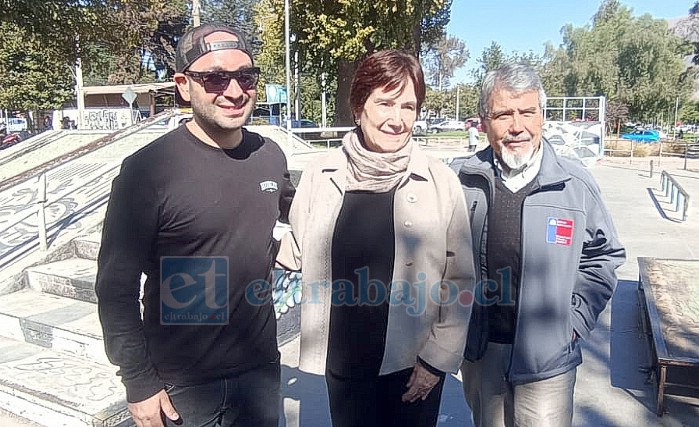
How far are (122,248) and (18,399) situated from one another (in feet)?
8.15

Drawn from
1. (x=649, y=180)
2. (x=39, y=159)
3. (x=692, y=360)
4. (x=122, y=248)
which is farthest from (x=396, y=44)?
(x=122, y=248)

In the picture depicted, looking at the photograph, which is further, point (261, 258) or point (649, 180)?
point (649, 180)

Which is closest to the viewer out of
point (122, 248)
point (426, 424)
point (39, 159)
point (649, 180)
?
point (122, 248)

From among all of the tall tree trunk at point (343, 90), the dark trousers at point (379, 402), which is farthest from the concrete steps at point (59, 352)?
the tall tree trunk at point (343, 90)

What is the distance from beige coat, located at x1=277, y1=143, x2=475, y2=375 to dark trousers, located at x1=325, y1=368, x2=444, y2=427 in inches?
3.2

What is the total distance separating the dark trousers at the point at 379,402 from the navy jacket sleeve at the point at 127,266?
73cm

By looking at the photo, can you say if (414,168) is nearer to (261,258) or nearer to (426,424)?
(261,258)

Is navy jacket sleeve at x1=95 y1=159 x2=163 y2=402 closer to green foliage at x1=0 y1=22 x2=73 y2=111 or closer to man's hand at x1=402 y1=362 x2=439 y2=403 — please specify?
man's hand at x1=402 y1=362 x2=439 y2=403

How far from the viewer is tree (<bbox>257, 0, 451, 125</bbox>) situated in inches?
894

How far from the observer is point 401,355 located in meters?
2.11

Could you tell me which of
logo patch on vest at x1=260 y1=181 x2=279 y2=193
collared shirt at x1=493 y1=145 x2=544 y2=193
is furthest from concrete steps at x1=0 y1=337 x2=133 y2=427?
collared shirt at x1=493 y1=145 x2=544 y2=193

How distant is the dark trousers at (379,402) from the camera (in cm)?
216

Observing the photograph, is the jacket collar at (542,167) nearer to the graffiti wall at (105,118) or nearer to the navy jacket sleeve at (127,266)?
the navy jacket sleeve at (127,266)

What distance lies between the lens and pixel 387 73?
1987 mm
